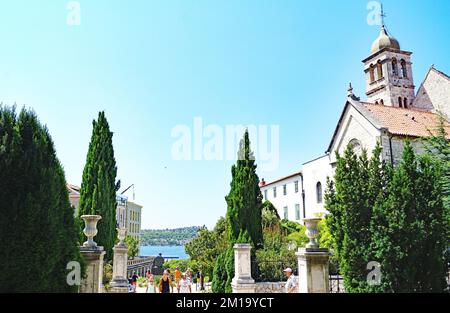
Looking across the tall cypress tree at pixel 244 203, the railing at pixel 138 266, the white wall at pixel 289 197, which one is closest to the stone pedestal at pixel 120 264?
the tall cypress tree at pixel 244 203

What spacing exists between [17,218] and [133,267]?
25.5m

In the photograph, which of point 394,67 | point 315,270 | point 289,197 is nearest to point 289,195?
point 289,197

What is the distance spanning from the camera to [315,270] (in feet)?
29.9

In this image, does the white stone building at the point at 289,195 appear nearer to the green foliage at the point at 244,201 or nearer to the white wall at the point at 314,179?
the white wall at the point at 314,179

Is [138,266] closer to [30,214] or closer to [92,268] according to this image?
[92,268]

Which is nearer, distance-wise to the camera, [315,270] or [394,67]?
[315,270]

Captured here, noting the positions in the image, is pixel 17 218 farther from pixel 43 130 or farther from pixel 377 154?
pixel 377 154

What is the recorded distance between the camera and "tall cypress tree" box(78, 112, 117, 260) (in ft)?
71.8

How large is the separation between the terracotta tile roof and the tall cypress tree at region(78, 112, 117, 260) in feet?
62.0

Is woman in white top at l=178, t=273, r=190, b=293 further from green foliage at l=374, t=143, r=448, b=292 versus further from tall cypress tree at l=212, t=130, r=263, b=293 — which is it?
green foliage at l=374, t=143, r=448, b=292

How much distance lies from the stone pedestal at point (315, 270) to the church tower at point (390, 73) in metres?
34.3

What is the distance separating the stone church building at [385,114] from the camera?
26156 mm

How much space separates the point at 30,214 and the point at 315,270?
21.6 feet

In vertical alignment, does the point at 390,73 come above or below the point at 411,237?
above
